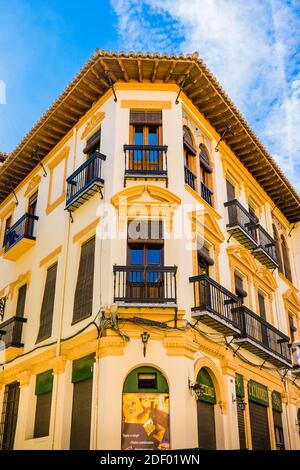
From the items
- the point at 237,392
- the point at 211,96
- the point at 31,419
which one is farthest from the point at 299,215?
the point at 31,419

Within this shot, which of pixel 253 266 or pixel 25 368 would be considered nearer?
pixel 25 368

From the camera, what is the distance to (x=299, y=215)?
23000 millimetres

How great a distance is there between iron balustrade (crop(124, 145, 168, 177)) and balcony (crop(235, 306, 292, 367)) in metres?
4.50

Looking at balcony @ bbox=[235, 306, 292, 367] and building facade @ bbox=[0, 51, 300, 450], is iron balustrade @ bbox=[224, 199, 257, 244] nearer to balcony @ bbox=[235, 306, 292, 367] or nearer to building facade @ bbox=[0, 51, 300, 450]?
building facade @ bbox=[0, 51, 300, 450]

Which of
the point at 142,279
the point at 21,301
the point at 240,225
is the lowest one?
the point at 142,279

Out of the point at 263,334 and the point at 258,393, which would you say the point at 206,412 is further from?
the point at 263,334

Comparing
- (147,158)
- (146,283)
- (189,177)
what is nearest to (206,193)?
(189,177)

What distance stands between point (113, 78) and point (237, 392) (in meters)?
9.70

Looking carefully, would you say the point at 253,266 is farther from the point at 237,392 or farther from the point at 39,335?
the point at 39,335

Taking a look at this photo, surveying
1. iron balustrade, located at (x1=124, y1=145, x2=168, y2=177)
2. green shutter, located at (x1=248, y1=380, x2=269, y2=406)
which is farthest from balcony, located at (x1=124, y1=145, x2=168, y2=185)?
green shutter, located at (x1=248, y1=380, x2=269, y2=406)

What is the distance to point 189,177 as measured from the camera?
14859 millimetres

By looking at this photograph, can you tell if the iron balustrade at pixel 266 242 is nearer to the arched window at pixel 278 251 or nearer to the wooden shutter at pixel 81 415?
the arched window at pixel 278 251

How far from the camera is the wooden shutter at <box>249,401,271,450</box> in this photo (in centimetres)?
1452

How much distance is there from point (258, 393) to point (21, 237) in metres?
8.88
